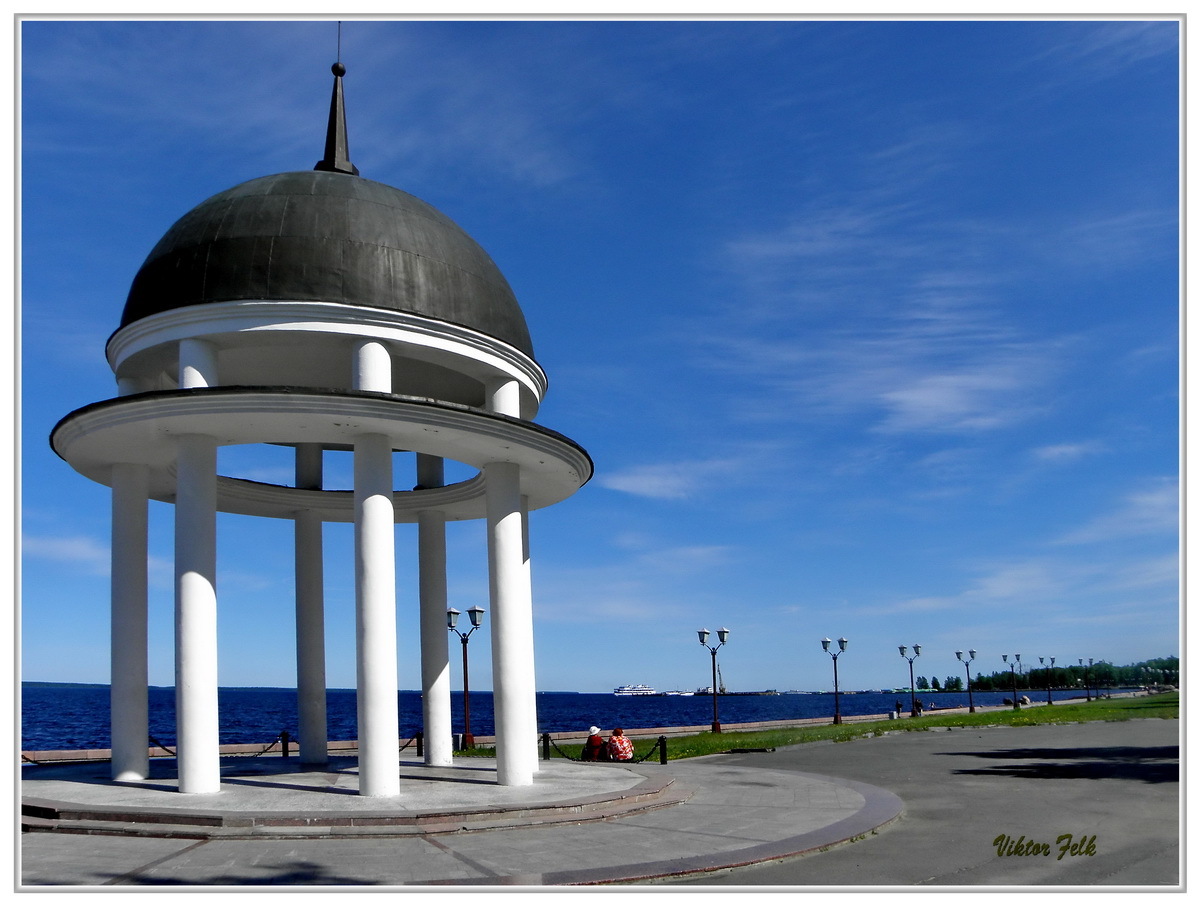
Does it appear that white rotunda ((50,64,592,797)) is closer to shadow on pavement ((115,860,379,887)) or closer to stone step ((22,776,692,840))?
stone step ((22,776,692,840))

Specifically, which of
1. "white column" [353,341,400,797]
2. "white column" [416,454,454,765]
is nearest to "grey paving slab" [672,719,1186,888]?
"white column" [353,341,400,797]

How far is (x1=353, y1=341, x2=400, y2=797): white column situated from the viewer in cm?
1819

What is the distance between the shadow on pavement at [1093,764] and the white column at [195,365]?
20.8 m

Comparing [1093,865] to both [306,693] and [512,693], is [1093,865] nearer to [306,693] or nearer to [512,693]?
[512,693]

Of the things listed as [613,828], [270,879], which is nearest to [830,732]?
[613,828]

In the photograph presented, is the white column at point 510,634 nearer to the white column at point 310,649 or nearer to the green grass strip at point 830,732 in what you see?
the white column at point 310,649

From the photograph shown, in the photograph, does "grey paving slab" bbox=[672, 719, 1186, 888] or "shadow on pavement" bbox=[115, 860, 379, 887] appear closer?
"shadow on pavement" bbox=[115, 860, 379, 887]

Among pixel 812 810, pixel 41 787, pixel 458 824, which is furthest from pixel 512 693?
pixel 41 787

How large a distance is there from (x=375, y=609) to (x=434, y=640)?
284 inches

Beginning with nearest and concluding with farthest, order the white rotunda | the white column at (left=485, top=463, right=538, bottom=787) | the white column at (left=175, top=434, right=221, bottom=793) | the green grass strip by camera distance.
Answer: the white column at (left=175, top=434, right=221, bottom=793) → the white rotunda → the white column at (left=485, top=463, right=538, bottom=787) → the green grass strip

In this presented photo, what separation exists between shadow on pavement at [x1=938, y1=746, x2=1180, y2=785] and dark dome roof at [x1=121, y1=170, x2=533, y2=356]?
17402mm

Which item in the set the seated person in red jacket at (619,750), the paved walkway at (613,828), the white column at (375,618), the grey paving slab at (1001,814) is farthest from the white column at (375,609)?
the seated person in red jacket at (619,750)

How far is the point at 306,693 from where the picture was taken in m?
25.1

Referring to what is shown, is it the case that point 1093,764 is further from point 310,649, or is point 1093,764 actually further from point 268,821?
point 268,821
